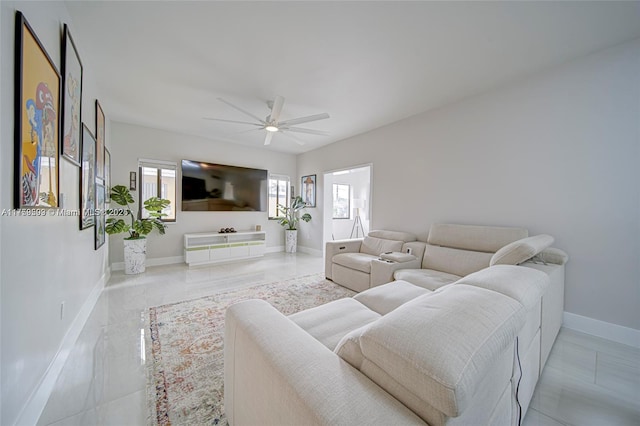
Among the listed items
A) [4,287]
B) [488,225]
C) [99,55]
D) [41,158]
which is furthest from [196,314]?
[488,225]

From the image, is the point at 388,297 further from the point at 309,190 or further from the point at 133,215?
the point at 133,215

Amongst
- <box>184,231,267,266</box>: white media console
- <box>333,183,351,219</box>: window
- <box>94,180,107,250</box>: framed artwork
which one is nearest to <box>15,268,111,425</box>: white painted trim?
<box>94,180,107,250</box>: framed artwork

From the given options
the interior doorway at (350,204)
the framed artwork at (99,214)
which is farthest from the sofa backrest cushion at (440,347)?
the interior doorway at (350,204)

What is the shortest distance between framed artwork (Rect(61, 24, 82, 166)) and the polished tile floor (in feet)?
5.22

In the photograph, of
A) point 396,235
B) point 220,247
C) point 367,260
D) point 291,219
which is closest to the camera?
point 367,260

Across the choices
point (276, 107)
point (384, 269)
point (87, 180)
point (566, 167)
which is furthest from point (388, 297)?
point (87, 180)

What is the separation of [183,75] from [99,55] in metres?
0.75

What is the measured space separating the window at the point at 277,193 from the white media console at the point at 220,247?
77 centimetres

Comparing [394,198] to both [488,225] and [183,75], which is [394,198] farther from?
[183,75]

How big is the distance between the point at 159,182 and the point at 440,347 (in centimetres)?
542

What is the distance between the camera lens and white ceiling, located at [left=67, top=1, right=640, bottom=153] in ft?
5.95

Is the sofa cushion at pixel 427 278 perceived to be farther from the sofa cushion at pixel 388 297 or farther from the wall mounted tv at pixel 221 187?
the wall mounted tv at pixel 221 187

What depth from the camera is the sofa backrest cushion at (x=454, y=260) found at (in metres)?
2.62

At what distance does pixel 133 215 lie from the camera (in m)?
4.33
